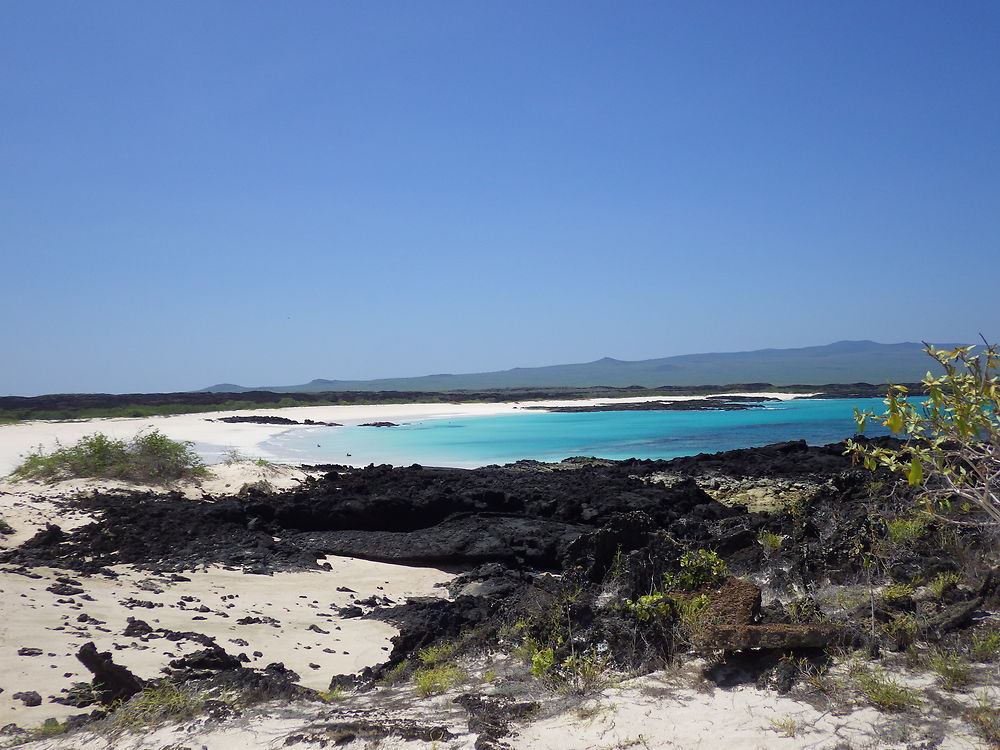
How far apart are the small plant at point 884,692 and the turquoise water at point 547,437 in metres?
18.7

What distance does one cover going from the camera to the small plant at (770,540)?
20.9ft

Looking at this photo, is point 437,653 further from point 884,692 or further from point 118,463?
point 118,463

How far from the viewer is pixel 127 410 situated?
46719 millimetres

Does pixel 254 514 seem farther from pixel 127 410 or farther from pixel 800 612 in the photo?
pixel 127 410

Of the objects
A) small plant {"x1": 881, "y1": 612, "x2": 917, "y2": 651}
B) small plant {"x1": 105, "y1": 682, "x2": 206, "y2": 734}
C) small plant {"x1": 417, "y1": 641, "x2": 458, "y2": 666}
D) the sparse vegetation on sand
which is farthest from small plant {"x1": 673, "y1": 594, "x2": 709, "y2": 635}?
the sparse vegetation on sand

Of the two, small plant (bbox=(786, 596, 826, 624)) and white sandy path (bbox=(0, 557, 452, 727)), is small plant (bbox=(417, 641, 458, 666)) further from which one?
small plant (bbox=(786, 596, 826, 624))

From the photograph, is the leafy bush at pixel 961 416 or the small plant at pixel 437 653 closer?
the leafy bush at pixel 961 416

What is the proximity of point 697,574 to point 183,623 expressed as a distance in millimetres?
4728

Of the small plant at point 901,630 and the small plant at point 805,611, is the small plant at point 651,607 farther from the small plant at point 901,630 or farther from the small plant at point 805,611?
the small plant at point 901,630

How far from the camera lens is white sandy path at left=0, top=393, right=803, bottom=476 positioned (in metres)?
24.1

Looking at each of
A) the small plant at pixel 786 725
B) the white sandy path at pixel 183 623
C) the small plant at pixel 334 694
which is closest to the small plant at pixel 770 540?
the small plant at pixel 786 725

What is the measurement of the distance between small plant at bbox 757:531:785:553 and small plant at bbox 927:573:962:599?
152 centimetres

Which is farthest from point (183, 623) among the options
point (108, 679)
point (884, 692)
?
point (884, 692)

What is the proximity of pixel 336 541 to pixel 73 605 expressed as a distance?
4.53 m
